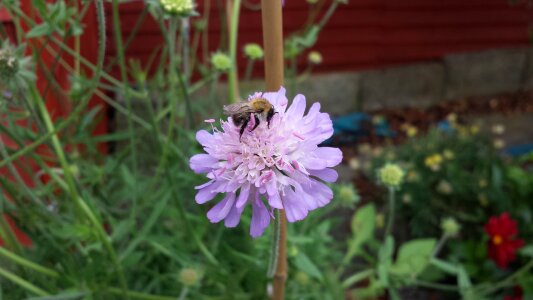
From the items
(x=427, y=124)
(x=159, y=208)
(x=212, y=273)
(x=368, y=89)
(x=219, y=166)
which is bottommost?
(x=427, y=124)

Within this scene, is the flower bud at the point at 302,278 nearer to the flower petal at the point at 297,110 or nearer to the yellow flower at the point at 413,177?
the flower petal at the point at 297,110

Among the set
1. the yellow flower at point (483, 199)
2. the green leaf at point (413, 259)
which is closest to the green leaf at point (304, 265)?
the green leaf at point (413, 259)

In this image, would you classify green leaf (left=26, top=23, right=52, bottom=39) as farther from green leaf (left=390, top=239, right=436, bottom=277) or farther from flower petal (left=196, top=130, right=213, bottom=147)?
green leaf (left=390, top=239, right=436, bottom=277)

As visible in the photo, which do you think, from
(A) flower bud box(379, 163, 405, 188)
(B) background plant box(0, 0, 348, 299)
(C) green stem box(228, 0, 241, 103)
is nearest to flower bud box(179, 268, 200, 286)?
(B) background plant box(0, 0, 348, 299)

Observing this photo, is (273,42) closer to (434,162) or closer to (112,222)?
(112,222)

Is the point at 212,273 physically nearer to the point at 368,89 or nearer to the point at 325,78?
the point at 325,78

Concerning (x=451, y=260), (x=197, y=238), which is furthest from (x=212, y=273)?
(x=451, y=260)

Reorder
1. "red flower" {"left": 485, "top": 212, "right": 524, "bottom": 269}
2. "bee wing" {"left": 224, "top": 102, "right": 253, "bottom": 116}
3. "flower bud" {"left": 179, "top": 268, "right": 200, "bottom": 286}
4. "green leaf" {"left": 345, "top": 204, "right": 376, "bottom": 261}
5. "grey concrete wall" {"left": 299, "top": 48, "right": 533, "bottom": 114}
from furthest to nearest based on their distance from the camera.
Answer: "grey concrete wall" {"left": 299, "top": 48, "right": 533, "bottom": 114} → "red flower" {"left": 485, "top": 212, "right": 524, "bottom": 269} → "green leaf" {"left": 345, "top": 204, "right": 376, "bottom": 261} → "flower bud" {"left": 179, "top": 268, "right": 200, "bottom": 286} → "bee wing" {"left": 224, "top": 102, "right": 253, "bottom": 116}
